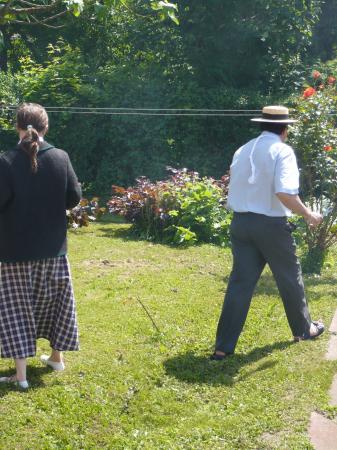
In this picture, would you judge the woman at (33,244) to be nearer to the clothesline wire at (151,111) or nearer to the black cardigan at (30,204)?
the black cardigan at (30,204)

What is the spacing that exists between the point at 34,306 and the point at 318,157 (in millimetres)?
4052

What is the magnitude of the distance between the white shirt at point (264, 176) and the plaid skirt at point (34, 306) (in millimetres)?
1323

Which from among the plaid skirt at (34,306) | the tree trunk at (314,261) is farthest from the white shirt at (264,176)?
the tree trunk at (314,261)

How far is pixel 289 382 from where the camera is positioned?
4793 mm

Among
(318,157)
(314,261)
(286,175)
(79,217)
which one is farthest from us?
(79,217)

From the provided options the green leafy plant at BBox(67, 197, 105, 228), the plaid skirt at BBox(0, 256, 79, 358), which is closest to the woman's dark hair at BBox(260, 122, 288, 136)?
the plaid skirt at BBox(0, 256, 79, 358)

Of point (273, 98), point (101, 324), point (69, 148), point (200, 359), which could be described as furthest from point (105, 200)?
point (200, 359)

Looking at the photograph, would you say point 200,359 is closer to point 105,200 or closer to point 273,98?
point 105,200

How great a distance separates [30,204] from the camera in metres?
4.43

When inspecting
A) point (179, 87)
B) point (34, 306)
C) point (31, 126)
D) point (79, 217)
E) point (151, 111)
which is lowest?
point (79, 217)

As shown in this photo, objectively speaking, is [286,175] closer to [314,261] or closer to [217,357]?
[217,357]

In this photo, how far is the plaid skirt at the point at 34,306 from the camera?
4527 mm

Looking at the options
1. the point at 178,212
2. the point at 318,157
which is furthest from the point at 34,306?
the point at 178,212

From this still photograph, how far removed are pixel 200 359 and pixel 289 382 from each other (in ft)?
2.31
